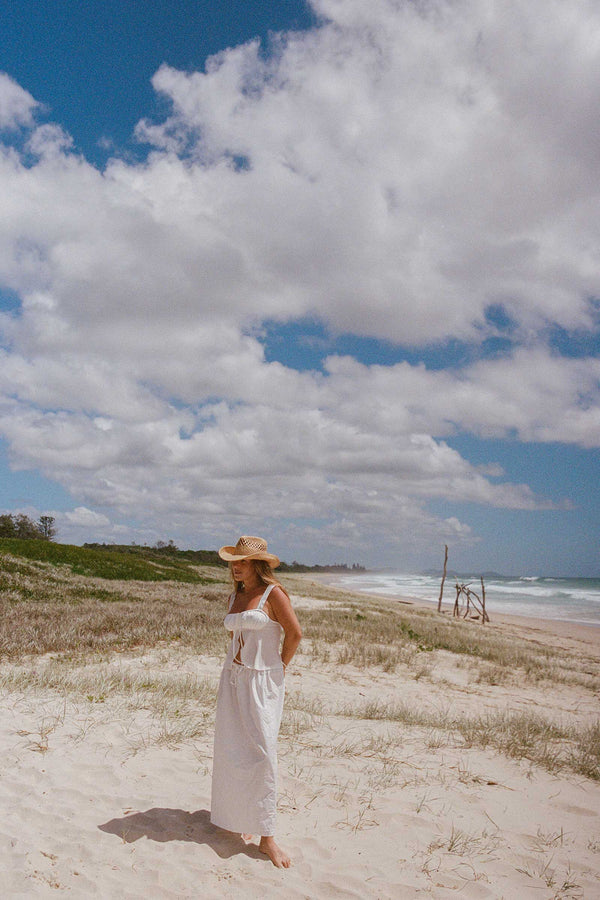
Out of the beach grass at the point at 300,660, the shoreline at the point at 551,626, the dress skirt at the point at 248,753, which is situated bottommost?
the shoreline at the point at 551,626

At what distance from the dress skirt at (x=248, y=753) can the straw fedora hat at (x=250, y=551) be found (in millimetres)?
822

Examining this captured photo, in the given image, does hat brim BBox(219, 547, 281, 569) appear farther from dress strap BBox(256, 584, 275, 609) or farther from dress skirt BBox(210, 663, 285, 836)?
dress skirt BBox(210, 663, 285, 836)

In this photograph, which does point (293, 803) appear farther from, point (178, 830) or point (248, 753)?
point (248, 753)

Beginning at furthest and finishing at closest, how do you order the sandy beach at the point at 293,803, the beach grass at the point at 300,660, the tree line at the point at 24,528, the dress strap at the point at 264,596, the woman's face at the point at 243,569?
the tree line at the point at 24,528
the beach grass at the point at 300,660
the woman's face at the point at 243,569
the dress strap at the point at 264,596
the sandy beach at the point at 293,803

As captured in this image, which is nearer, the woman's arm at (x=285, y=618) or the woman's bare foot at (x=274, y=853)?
the woman's bare foot at (x=274, y=853)

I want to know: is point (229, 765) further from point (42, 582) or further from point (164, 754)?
point (42, 582)

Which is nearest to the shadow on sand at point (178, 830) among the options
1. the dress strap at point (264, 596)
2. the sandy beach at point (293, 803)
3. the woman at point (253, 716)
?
the sandy beach at point (293, 803)

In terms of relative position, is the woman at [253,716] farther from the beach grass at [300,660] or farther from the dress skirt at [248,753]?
the beach grass at [300,660]

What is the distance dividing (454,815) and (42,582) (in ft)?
64.8

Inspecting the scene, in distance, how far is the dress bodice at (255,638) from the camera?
4.29 metres

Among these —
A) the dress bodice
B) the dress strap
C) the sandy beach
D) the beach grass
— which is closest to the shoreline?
the beach grass

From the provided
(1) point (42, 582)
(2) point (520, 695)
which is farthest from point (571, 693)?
(1) point (42, 582)

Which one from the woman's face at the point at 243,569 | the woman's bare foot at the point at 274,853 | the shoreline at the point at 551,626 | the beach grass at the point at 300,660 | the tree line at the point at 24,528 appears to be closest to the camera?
the woman's bare foot at the point at 274,853

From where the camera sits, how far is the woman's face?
4.53 m
